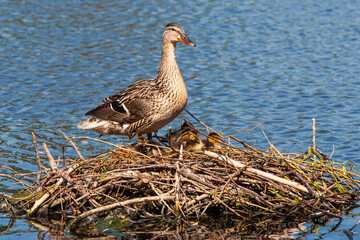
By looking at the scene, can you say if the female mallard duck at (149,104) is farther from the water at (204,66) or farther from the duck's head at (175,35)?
the water at (204,66)

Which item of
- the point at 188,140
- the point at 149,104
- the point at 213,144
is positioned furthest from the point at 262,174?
the point at 149,104

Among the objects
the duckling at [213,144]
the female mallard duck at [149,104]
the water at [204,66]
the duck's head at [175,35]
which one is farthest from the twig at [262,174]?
the duck's head at [175,35]

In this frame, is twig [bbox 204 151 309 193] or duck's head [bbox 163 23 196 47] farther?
duck's head [bbox 163 23 196 47]

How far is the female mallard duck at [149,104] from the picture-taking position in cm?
779

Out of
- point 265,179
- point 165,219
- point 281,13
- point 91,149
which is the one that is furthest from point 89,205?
point 281,13

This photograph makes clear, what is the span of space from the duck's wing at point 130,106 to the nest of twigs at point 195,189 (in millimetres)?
710

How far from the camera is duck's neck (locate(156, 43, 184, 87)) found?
7.91 meters

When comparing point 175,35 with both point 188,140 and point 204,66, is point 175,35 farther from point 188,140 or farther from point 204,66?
point 204,66

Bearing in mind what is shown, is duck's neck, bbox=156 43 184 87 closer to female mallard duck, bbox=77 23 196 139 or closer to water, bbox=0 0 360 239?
female mallard duck, bbox=77 23 196 139

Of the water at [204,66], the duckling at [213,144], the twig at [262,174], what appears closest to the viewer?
the twig at [262,174]

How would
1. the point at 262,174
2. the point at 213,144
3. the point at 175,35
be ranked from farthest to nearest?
1. the point at 175,35
2. the point at 213,144
3. the point at 262,174

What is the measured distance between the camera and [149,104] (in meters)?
7.82

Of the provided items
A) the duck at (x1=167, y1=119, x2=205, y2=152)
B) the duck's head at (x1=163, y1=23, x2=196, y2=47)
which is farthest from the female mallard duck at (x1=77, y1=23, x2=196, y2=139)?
the duck at (x1=167, y1=119, x2=205, y2=152)

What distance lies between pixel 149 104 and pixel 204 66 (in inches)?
259
